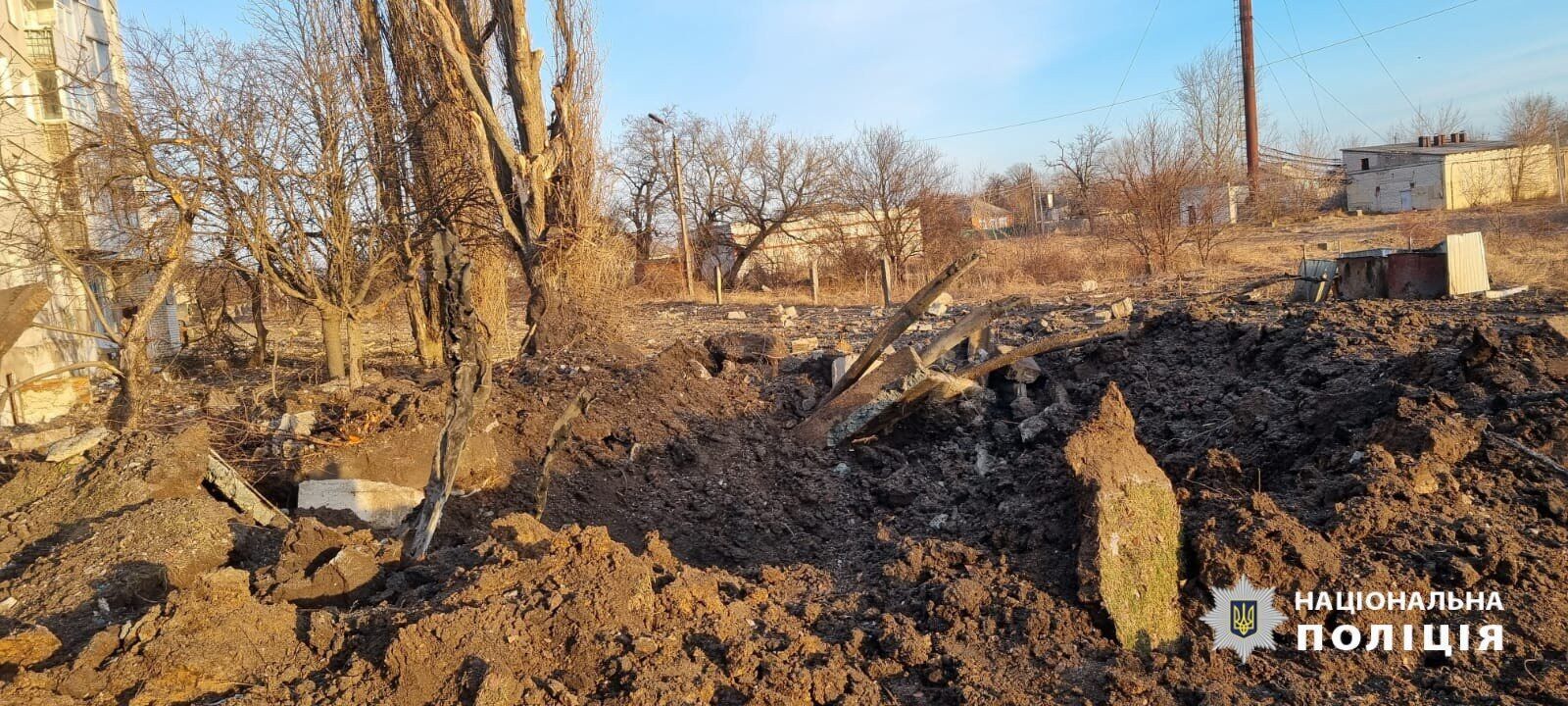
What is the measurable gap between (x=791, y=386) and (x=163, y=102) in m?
6.60

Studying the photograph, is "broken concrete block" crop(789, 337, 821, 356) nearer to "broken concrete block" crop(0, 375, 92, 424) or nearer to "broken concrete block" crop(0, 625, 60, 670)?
"broken concrete block" crop(0, 625, 60, 670)

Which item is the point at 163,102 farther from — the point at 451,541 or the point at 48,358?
the point at 451,541

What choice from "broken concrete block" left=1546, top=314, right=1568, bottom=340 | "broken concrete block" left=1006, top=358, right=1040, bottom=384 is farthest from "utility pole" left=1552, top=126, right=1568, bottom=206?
"broken concrete block" left=1006, top=358, right=1040, bottom=384

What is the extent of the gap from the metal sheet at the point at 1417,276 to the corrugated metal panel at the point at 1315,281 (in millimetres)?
627

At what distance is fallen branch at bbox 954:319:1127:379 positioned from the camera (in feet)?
24.6

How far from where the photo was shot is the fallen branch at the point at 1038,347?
7488 millimetres

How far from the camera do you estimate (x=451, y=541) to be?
480 centimetres

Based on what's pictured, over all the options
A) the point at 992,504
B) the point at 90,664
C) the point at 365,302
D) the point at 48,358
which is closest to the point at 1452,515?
the point at 992,504

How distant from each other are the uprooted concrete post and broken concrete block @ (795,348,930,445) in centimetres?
302

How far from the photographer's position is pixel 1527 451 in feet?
13.2

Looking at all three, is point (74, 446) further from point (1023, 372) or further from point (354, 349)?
point (1023, 372)

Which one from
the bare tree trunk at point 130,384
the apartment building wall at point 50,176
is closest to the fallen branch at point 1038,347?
the bare tree trunk at point 130,384

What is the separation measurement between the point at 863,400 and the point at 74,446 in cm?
536

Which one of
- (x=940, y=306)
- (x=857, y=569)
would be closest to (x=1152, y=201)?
(x=940, y=306)
